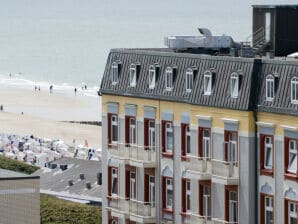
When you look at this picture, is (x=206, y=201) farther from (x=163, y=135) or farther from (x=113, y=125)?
(x=113, y=125)

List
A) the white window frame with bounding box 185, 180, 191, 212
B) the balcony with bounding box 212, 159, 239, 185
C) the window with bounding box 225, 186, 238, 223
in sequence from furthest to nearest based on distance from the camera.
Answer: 1. the white window frame with bounding box 185, 180, 191, 212
2. the window with bounding box 225, 186, 238, 223
3. the balcony with bounding box 212, 159, 239, 185

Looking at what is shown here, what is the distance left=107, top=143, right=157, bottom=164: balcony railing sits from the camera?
51.8 metres

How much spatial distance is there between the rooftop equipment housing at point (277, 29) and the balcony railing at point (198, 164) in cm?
436

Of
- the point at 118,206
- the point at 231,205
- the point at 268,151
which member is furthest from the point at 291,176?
the point at 118,206

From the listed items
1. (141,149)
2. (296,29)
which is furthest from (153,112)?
(296,29)

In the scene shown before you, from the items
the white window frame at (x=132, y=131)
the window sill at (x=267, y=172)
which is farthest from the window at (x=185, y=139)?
the window sill at (x=267, y=172)

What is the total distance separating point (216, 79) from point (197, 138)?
76.5 inches

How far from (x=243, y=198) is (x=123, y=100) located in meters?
7.37

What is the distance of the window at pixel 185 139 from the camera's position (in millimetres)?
50125

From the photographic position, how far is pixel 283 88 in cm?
4578

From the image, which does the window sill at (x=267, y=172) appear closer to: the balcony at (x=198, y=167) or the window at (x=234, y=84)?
the balcony at (x=198, y=167)

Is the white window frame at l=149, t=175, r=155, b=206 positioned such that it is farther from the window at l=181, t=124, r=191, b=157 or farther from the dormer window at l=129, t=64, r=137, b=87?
the dormer window at l=129, t=64, r=137, b=87

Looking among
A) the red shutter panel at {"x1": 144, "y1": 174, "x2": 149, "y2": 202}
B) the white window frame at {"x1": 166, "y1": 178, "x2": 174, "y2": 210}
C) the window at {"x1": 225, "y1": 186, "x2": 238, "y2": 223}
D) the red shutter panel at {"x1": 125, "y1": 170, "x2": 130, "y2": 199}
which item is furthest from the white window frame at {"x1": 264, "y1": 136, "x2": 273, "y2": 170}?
the red shutter panel at {"x1": 125, "y1": 170, "x2": 130, "y2": 199}

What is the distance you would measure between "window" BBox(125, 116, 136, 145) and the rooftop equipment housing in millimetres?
4592
